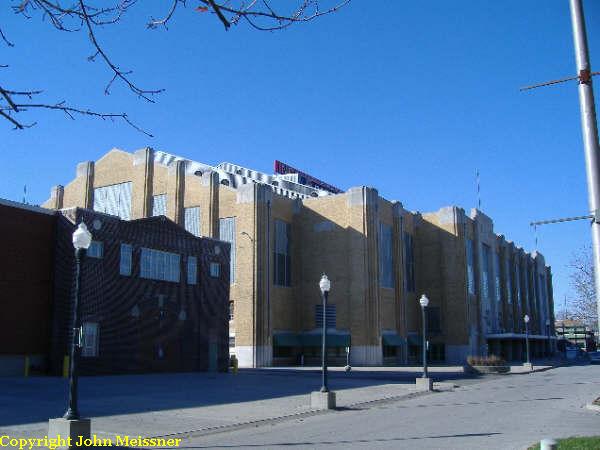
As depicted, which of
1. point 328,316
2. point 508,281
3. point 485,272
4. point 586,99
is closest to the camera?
point 586,99

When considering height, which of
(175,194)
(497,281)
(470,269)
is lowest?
(497,281)

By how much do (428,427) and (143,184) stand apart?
175ft

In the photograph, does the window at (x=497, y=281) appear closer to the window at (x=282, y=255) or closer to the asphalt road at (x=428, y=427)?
the window at (x=282, y=255)

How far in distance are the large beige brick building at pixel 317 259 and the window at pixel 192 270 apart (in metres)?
12.5

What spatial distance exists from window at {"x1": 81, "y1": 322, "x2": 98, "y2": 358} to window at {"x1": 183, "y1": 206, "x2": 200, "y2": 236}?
26.8 m

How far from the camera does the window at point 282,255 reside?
61875 mm

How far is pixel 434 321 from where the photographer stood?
72.2 metres

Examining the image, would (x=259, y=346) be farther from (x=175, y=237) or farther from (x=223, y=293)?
(x=175, y=237)

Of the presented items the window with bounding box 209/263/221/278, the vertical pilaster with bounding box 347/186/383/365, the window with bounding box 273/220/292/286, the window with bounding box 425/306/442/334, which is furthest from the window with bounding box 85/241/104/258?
the window with bounding box 425/306/442/334

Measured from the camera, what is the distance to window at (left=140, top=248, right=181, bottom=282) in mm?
40500

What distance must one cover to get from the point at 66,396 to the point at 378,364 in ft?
136

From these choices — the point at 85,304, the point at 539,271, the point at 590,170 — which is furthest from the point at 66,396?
the point at 539,271

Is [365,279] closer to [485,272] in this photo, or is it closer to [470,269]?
[470,269]

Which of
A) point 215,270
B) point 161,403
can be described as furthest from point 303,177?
point 161,403
